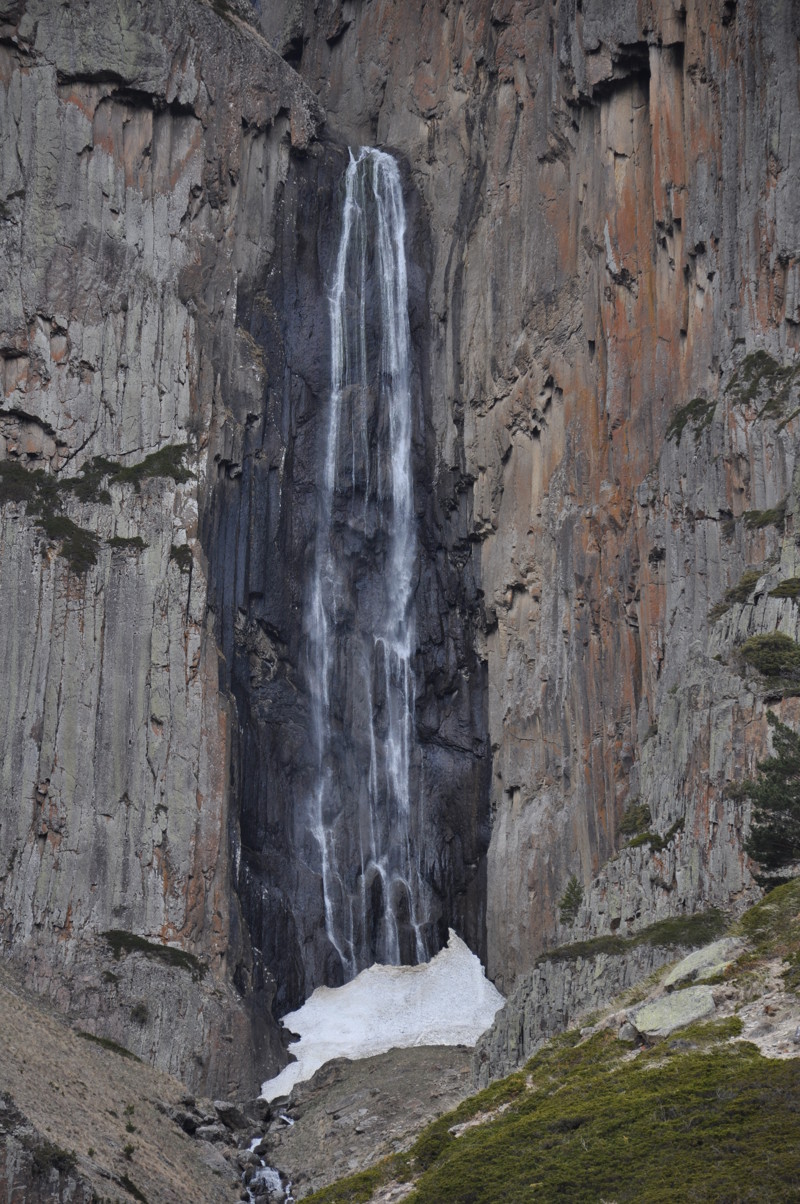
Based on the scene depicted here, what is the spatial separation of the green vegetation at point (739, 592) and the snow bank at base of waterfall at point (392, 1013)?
2150 cm

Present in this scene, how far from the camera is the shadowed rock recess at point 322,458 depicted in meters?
62.6

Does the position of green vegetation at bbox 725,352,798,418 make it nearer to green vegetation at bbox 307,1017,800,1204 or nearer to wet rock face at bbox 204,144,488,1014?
wet rock face at bbox 204,144,488,1014

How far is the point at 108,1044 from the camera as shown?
5938cm

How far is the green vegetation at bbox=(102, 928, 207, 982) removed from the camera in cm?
6353

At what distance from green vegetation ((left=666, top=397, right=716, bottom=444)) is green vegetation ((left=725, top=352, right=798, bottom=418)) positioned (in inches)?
54.7

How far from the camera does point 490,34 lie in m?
84.8

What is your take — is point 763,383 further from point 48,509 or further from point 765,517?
point 48,509

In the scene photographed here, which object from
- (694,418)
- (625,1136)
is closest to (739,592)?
(694,418)

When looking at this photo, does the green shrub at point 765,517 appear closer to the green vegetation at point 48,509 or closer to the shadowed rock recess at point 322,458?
the shadowed rock recess at point 322,458

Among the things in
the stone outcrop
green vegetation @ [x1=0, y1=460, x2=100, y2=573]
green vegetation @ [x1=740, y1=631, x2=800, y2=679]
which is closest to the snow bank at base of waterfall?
the stone outcrop

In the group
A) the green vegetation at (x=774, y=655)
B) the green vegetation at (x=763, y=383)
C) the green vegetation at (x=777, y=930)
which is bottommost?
the green vegetation at (x=777, y=930)

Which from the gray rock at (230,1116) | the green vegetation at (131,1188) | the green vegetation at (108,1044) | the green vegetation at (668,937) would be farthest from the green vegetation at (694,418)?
the green vegetation at (131,1188)

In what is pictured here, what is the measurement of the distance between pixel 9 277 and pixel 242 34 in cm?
1997

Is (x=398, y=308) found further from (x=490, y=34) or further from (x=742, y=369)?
(x=742, y=369)
